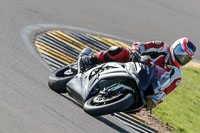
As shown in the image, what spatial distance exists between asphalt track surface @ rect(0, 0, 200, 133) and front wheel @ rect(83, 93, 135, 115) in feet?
0.73

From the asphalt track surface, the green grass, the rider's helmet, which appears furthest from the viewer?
the green grass

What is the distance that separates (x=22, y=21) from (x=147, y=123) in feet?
13.3

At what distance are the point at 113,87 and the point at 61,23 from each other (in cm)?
537

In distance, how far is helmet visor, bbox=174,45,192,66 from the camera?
23.2ft

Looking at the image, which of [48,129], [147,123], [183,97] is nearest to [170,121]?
[147,123]

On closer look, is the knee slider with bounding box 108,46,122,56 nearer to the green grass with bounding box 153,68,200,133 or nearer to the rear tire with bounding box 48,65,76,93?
the rear tire with bounding box 48,65,76,93

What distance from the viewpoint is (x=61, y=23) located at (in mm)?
11742

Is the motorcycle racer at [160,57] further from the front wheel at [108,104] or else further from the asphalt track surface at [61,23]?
the asphalt track surface at [61,23]

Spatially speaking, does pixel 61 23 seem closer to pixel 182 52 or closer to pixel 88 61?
pixel 88 61

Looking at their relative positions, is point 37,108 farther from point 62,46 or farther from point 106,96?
point 62,46

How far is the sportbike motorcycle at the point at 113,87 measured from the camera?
6.43m

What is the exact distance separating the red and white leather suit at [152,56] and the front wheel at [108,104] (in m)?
0.82

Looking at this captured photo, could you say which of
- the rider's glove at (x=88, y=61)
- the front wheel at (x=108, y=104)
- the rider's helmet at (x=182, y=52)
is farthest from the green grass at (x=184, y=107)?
the front wheel at (x=108, y=104)

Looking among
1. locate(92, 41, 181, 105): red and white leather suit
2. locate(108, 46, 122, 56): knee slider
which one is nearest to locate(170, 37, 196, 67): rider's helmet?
locate(92, 41, 181, 105): red and white leather suit
